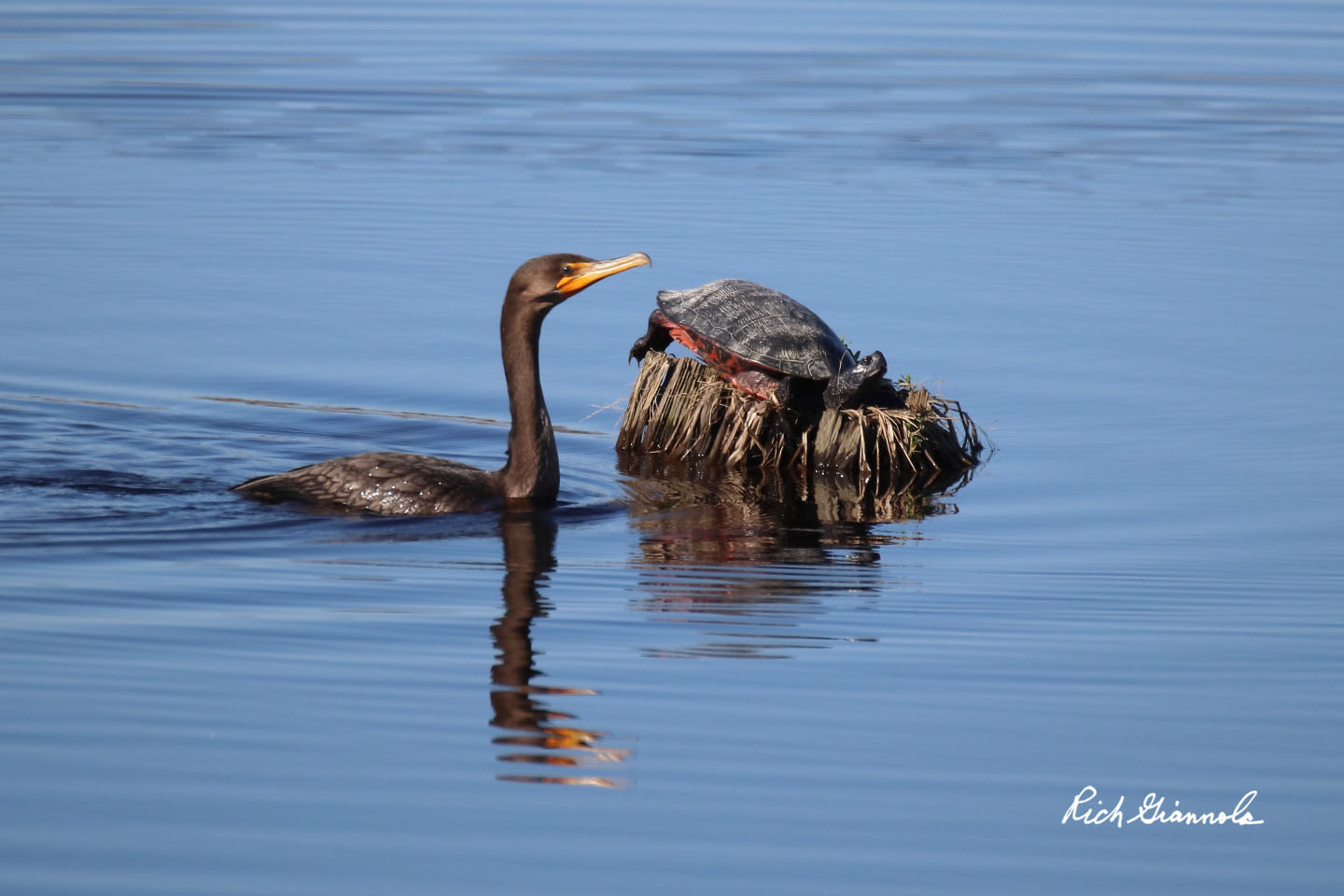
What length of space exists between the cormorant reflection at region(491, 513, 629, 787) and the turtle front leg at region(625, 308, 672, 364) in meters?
4.13

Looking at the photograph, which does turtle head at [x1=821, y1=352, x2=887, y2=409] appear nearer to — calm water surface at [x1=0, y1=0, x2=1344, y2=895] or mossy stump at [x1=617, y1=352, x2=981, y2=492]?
mossy stump at [x1=617, y1=352, x2=981, y2=492]

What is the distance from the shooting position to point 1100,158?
77.9 feet

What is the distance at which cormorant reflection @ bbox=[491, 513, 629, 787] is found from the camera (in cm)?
597

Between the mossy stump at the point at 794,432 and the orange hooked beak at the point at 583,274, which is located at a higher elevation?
the orange hooked beak at the point at 583,274

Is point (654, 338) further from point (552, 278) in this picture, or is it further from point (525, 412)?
point (552, 278)

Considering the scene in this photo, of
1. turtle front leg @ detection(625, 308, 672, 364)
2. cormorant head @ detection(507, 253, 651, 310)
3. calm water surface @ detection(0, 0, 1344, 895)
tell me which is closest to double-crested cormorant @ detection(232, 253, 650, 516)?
cormorant head @ detection(507, 253, 651, 310)

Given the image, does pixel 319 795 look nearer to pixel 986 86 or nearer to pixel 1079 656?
pixel 1079 656

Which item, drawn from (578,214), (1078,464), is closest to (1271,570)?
(1078,464)

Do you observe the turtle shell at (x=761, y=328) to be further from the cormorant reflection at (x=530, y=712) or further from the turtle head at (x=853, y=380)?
the cormorant reflection at (x=530, y=712)

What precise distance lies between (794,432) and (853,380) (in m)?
0.66

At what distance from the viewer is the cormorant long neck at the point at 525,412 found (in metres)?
9.85
